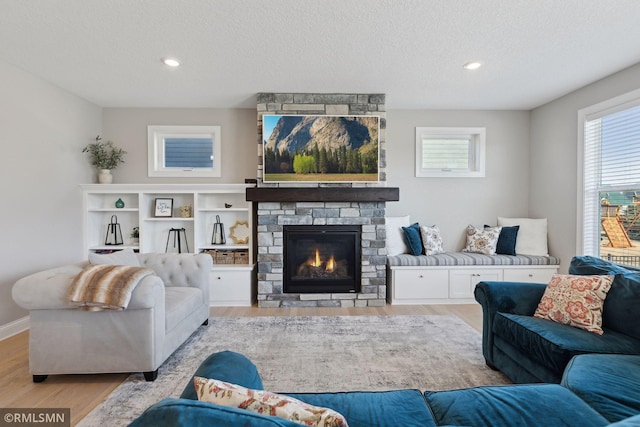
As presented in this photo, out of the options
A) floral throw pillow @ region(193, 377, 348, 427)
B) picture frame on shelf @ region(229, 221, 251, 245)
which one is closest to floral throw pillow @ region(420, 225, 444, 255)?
picture frame on shelf @ region(229, 221, 251, 245)

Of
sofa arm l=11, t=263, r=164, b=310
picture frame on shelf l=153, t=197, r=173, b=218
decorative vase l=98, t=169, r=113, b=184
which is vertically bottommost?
sofa arm l=11, t=263, r=164, b=310

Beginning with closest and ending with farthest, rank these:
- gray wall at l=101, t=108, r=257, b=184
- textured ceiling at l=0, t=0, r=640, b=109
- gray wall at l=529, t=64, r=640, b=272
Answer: textured ceiling at l=0, t=0, r=640, b=109 < gray wall at l=529, t=64, r=640, b=272 < gray wall at l=101, t=108, r=257, b=184

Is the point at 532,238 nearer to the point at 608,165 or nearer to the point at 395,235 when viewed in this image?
the point at 608,165

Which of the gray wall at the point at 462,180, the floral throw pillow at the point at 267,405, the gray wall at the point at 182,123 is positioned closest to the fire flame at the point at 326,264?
the gray wall at the point at 462,180

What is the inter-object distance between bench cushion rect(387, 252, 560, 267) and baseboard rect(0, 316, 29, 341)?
3.94 m

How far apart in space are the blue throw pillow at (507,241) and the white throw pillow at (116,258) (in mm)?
4345

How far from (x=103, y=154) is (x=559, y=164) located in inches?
232

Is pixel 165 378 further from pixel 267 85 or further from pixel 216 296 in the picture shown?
pixel 267 85

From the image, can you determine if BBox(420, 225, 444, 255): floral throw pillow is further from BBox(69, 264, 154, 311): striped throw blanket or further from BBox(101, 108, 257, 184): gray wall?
BBox(69, 264, 154, 311): striped throw blanket

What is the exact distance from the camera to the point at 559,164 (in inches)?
156

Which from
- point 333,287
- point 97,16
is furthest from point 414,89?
point 97,16

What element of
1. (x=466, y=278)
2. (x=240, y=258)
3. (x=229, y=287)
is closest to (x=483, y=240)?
(x=466, y=278)

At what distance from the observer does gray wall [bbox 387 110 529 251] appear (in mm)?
4441

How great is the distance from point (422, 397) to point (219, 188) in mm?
3334
